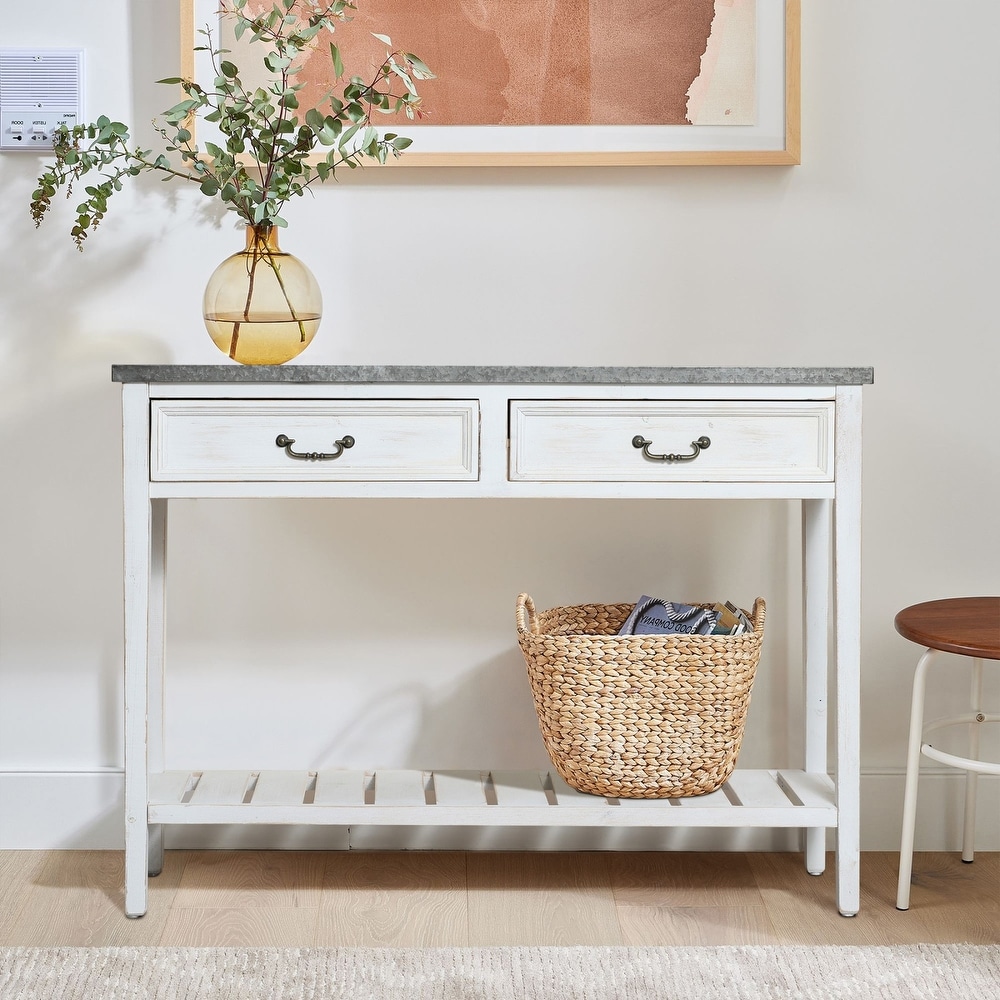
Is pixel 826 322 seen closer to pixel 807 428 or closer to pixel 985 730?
pixel 807 428

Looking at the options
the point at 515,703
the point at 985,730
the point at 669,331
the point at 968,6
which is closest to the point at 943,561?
the point at 985,730

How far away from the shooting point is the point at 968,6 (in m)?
1.80

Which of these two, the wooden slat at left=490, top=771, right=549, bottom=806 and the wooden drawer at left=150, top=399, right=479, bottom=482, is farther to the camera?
the wooden slat at left=490, top=771, right=549, bottom=806

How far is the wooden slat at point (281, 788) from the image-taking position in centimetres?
161

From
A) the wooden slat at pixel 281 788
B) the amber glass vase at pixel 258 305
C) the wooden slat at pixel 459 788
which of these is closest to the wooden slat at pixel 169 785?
the wooden slat at pixel 281 788

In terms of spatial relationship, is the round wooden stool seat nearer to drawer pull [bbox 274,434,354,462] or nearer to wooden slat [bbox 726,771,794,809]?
wooden slat [bbox 726,771,794,809]

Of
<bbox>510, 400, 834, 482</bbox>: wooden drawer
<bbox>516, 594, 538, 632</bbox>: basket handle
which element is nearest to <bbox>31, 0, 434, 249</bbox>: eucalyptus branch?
<bbox>510, 400, 834, 482</bbox>: wooden drawer

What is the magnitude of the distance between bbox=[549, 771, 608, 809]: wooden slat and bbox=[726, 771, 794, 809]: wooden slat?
0.22m

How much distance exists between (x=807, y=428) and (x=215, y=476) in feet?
2.74

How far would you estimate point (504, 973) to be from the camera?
4.70 feet

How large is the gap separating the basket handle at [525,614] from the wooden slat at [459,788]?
26 centimetres

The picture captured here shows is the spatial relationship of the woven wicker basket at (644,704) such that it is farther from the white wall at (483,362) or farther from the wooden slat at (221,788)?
the wooden slat at (221,788)

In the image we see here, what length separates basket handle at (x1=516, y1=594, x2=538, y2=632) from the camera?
165 cm

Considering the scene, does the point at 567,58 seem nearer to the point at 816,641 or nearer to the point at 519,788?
the point at 816,641
